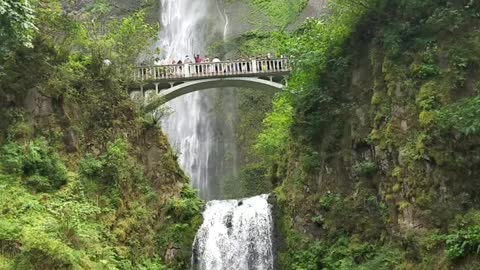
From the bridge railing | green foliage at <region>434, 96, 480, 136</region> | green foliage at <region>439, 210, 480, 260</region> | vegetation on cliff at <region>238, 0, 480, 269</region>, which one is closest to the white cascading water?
vegetation on cliff at <region>238, 0, 480, 269</region>

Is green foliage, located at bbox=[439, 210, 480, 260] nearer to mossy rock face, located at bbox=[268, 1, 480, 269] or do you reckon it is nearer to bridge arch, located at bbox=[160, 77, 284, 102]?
mossy rock face, located at bbox=[268, 1, 480, 269]

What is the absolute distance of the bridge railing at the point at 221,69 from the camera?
2355 cm

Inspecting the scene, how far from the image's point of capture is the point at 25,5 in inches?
478

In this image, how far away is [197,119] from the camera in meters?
32.6

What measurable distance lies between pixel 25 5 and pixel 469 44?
1086 centimetres

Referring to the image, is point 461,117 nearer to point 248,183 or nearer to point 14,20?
point 14,20

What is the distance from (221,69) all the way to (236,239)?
9.48m

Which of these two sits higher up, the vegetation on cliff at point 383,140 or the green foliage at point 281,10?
the green foliage at point 281,10

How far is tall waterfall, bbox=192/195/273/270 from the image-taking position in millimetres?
17000

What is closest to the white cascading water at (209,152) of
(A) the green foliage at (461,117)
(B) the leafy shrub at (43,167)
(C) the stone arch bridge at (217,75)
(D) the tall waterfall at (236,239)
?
(D) the tall waterfall at (236,239)

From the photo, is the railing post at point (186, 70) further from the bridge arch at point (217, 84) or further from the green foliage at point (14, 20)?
the green foliage at point (14, 20)

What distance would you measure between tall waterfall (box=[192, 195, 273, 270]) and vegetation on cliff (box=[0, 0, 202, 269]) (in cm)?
50

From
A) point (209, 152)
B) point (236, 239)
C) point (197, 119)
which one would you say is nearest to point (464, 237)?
point (236, 239)

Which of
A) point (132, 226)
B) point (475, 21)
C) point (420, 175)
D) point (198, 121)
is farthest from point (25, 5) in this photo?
point (198, 121)
